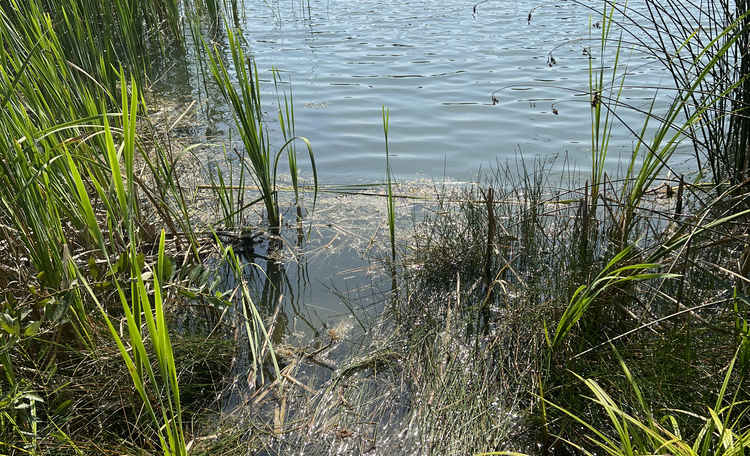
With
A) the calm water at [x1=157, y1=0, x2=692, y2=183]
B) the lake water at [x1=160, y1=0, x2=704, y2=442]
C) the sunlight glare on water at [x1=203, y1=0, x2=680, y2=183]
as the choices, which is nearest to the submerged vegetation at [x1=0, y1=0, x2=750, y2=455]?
the lake water at [x1=160, y1=0, x2=704, y2=442]

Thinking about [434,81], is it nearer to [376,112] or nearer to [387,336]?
[376,112]

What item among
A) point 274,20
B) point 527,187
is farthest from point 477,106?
point 274,20

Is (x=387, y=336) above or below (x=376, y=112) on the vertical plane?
below

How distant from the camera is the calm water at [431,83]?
12.5 ft

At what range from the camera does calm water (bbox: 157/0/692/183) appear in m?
3.81

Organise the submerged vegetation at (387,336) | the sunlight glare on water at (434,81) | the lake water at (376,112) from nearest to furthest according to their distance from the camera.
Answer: the submerged vegetation at (387,336), the lake water at (376,112), the sunlight glare on water at (434,81)

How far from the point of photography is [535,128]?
4.12 m

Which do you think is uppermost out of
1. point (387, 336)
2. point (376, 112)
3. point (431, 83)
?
point (431, 83)

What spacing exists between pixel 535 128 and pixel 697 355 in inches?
112

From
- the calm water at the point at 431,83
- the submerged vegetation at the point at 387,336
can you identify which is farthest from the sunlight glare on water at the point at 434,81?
the submerged vegetation at the point at 387,336

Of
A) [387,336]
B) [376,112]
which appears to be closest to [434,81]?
[376,112]

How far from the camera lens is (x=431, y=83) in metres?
5.10

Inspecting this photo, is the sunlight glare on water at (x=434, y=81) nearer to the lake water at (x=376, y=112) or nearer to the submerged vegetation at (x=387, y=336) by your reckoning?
the lake water at (x=376, y=112)

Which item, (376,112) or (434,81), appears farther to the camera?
(434,81)
